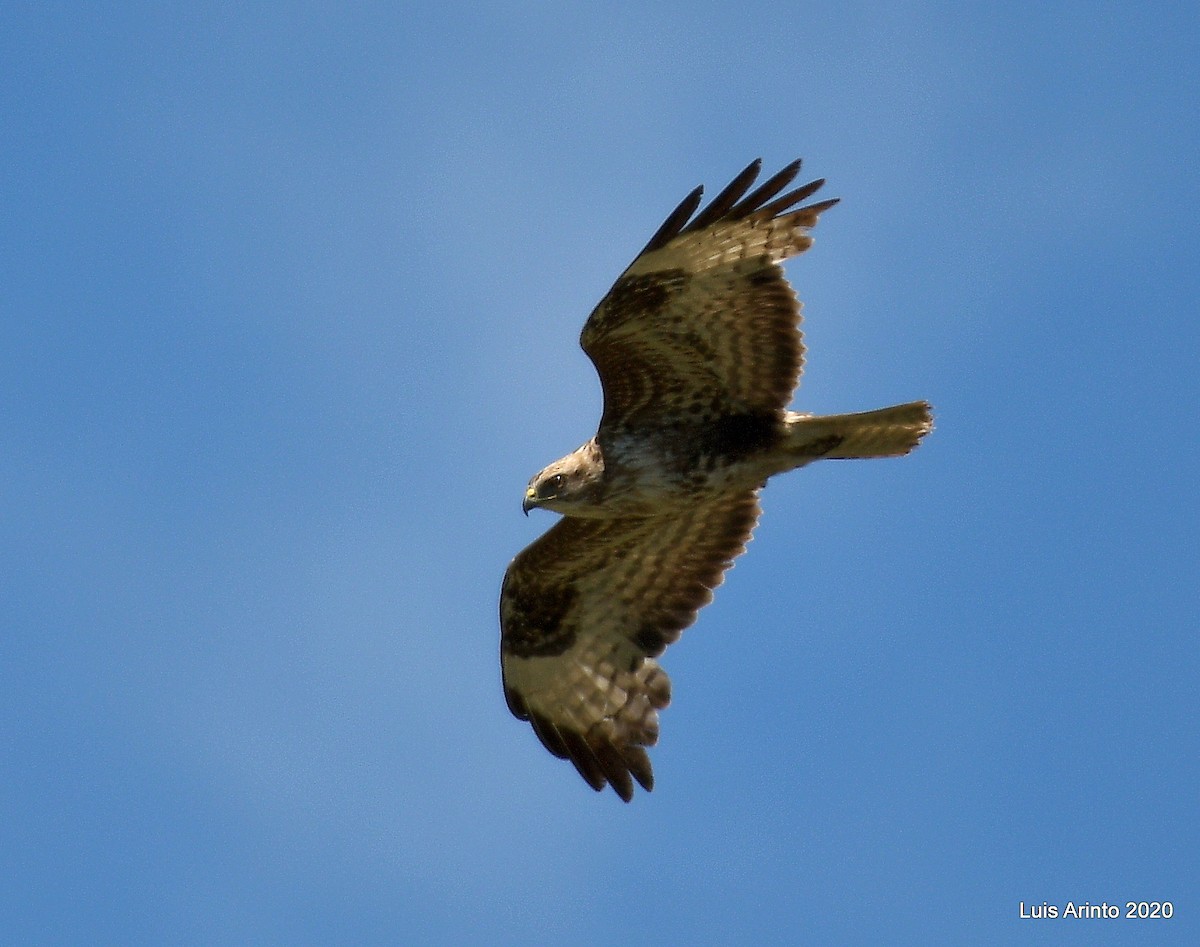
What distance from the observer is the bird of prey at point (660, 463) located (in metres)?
10.1

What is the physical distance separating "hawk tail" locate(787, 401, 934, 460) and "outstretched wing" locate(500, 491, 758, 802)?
903mm

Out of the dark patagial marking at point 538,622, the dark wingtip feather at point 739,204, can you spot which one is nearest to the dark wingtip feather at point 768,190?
the dark wingtip feather at point 739,204

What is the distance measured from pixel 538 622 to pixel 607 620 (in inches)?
19.8

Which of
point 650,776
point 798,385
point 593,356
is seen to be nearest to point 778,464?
point 798,385

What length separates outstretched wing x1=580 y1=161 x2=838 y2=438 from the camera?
998 cm

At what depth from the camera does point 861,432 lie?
10.1 m

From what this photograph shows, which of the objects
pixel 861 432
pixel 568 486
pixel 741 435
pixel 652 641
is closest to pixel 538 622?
pixel 652 641

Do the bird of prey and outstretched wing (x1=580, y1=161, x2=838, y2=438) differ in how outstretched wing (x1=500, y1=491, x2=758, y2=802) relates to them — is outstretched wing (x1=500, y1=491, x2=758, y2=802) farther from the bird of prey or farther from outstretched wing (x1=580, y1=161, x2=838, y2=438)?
outstretched wing (x1=580, y1=161, x2=838, y2=438)

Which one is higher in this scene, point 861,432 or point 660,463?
point 861,432

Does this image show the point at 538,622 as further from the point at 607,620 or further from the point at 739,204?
the point at 739,204

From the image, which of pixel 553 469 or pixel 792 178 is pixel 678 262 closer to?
pixel 792 178

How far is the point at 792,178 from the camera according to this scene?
991 cm

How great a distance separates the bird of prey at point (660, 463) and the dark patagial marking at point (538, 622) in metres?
0.01

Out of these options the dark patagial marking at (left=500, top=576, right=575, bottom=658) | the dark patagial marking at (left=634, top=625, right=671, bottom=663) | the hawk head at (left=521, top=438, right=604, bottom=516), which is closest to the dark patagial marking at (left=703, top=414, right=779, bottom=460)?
the hawk head at (left=521, top=438, right=604, bottom=516)
